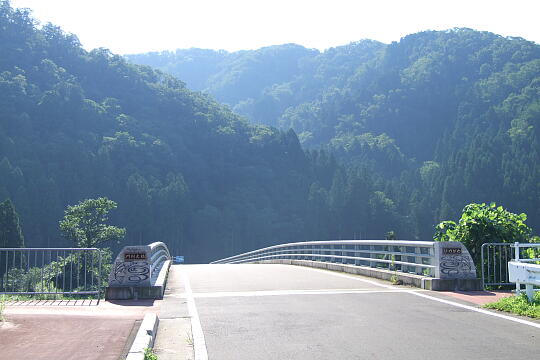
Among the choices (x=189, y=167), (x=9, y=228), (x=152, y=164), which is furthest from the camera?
(x=189, y=167)

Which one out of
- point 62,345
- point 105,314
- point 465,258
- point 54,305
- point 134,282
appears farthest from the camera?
point 465,258

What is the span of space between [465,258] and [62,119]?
13905 cm

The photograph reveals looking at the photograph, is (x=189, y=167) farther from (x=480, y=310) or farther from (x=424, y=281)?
(x=480, y=310)

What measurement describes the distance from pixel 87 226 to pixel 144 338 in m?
64.0

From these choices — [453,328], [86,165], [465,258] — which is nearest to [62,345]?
[453,328]

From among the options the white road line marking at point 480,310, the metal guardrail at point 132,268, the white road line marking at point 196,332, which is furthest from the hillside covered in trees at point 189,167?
the white road line marking at point 480,310

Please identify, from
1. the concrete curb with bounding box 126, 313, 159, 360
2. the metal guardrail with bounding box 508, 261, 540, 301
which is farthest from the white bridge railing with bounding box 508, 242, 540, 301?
the concrete curb with bounding box 126, 313, 159, 360

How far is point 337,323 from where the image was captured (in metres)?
8.78

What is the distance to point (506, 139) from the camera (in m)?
146

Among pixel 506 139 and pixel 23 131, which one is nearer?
pixel 23 131

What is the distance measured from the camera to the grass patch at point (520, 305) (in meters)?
9.18

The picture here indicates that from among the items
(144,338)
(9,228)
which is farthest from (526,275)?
(9,228)

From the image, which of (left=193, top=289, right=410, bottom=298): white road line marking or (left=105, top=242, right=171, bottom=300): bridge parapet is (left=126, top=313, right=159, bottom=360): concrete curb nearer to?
(left=105, top=242, right=171, bottom=300): bridge parapet

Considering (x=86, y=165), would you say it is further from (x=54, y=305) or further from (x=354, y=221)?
(x=54, y=305)
